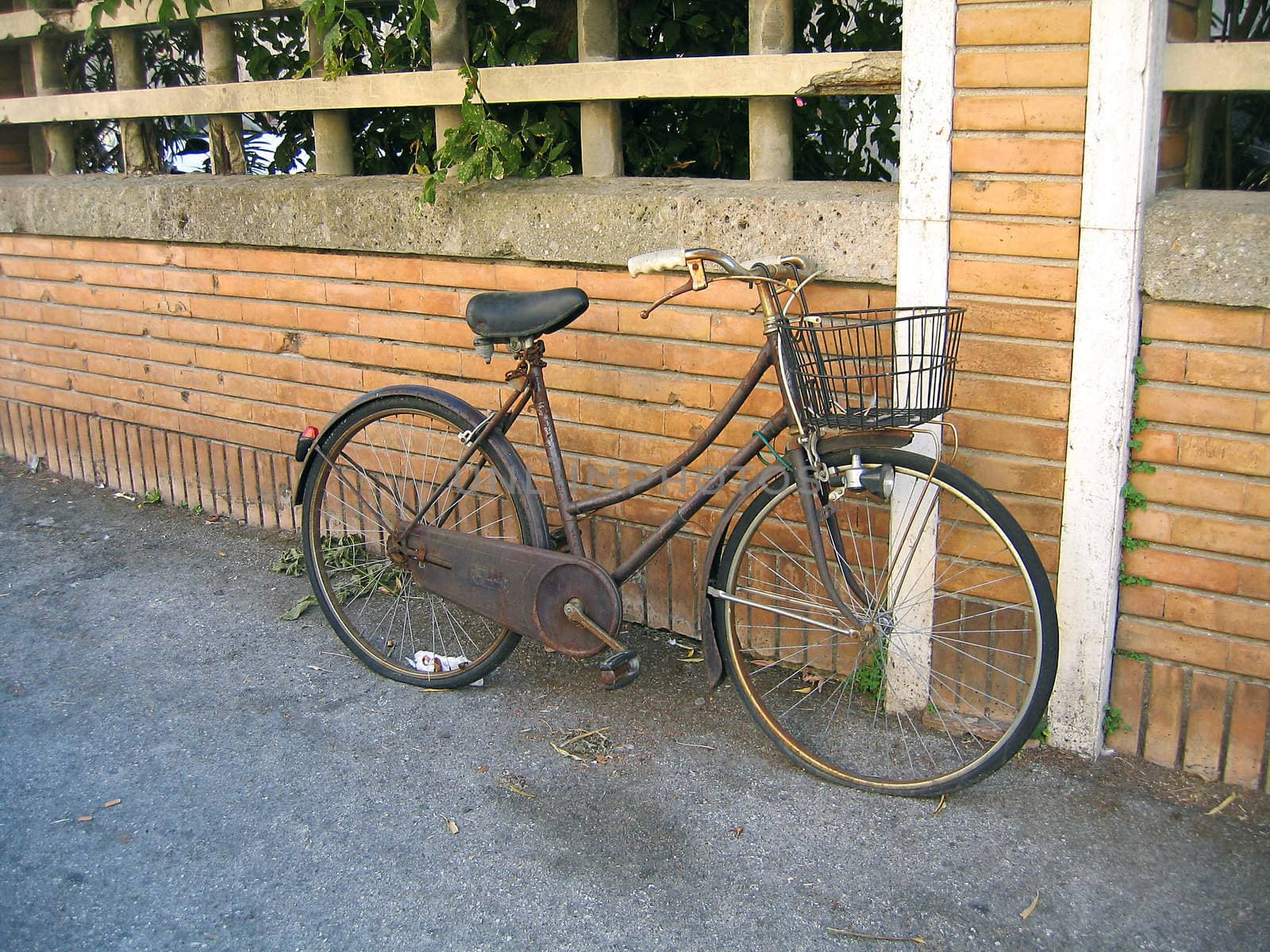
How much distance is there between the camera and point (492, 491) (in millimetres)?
4438

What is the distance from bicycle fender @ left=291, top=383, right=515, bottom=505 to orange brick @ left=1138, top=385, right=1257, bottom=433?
5.70 ft

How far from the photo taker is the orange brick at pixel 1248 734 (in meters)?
→ 3.17

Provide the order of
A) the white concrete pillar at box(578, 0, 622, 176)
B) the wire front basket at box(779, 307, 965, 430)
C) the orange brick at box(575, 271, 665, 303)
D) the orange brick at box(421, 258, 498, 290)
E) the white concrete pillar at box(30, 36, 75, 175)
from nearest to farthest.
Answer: the wire front basket at box(779, 307, 965, 430) → the orange brick at box(575, 271, 665, 303) → the white concrete pillar at box(578, 0, 622, 176) → the orange brick at box(421, 258, 498, 290) → the white concrete pillar at box(30, 36, 75, 175)

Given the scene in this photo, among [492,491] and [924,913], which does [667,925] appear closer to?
[924,913]

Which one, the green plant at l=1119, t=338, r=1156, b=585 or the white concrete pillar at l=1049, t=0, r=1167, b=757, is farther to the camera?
the green plant at l=1119, t=338, r=1156, b=585

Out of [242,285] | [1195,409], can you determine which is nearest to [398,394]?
[242,285]

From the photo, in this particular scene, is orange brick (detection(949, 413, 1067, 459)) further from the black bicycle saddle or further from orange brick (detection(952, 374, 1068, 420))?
the black bicycle saddle

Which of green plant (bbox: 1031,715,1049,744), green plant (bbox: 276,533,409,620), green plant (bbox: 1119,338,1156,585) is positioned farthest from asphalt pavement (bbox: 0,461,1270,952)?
green plant (bbox: 1119,338,1156,585)

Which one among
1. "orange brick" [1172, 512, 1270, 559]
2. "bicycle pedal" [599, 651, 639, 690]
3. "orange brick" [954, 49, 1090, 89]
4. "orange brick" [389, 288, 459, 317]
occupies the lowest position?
"bicycle pedal" [599, 651, 639, 690]

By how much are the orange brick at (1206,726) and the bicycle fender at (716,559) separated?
120 cm

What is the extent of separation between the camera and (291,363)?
5.07 metres

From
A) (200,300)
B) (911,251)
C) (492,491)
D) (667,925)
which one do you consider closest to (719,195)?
(911,251)

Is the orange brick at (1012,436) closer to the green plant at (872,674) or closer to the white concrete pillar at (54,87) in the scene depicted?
the green plant at (872,674)

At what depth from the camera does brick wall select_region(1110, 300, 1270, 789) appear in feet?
10.1
